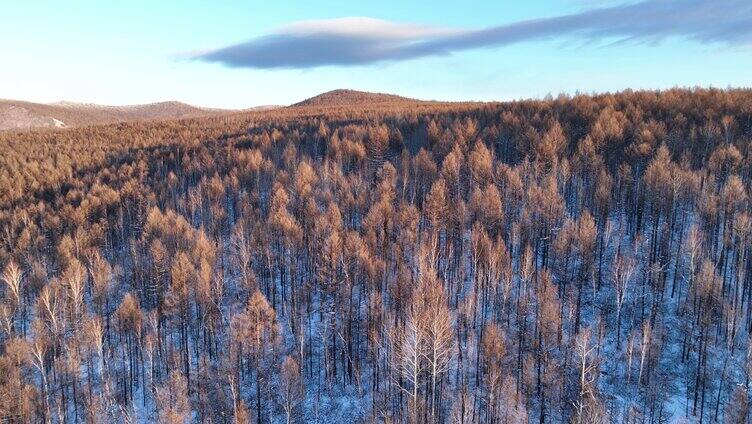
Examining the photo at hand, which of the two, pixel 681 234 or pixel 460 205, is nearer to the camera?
pixel 681 234

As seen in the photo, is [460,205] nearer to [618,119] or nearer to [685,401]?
[685,401]

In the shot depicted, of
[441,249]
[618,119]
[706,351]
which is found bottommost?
[706,351]

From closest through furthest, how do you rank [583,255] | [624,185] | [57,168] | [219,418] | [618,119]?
[219,418], [583,255], [624,185], [618,119], [57,168]

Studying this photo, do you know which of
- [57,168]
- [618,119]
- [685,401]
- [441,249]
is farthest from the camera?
[57,168]

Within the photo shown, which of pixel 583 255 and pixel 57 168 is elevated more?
pixel 57 168

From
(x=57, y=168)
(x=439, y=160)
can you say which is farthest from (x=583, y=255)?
(x=57, y=168)

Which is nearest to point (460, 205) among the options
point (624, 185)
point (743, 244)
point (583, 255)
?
point (583, 255)
